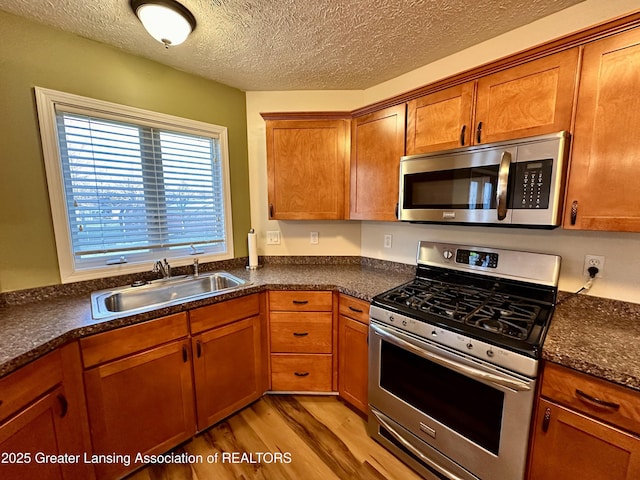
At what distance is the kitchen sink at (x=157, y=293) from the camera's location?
1.49 m

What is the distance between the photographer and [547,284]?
1.42 metres

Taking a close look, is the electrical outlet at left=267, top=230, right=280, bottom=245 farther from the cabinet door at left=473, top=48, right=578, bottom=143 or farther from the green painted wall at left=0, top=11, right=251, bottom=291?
the cabinet door at left=473, top=48, right=578, bottom=143

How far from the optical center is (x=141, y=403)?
1401mm

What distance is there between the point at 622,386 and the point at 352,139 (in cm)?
185

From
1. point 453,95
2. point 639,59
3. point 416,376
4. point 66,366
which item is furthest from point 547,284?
point 66,366

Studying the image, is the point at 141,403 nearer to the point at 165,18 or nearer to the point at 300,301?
the point at 300,301

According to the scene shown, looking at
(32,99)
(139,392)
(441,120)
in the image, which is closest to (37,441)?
(139,392)

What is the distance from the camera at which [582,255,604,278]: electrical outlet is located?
4.38ft

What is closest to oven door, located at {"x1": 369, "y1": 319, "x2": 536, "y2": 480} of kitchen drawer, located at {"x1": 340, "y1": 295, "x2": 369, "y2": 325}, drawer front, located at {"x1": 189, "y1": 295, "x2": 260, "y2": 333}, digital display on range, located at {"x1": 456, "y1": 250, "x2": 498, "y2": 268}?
kitchen drawer, located at {"x1": 340, "y1": 295, "x2": 369, "y2": 325}

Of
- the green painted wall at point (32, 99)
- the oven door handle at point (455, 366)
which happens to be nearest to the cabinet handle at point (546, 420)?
the oven door handle at point (455, 366)

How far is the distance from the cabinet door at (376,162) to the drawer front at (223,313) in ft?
3.26

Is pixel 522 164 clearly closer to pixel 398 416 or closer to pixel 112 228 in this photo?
pixel 398 416

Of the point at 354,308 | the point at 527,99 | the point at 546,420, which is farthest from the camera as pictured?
the point at 354,308

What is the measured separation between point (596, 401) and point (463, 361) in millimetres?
418
